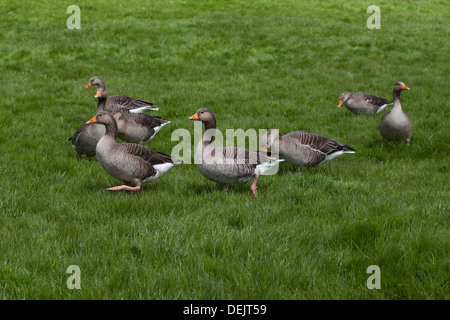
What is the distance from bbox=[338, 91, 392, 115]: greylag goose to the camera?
13336mm

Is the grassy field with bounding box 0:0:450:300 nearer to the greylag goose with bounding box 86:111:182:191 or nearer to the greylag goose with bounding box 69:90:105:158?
the greylag goose with bounding box 69:90:105:158

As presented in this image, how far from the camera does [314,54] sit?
22109 mm

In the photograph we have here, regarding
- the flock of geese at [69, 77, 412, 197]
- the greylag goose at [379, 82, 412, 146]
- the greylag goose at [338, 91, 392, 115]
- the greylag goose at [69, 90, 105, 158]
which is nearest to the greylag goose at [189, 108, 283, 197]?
the flock of geese at [69, 77, 412, 197]

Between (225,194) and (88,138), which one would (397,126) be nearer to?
(225,194)

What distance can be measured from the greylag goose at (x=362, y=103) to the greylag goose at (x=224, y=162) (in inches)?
276

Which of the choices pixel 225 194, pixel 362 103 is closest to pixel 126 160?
pixel 225 194

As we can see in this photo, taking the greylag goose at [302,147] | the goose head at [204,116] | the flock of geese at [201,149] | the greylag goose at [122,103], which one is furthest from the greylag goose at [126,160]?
the greylag goose at [122,103]

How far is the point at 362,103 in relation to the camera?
13.3m

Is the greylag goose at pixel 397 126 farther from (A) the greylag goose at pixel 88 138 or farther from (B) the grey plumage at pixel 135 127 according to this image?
(A) the greylag goose at pixel 88 138

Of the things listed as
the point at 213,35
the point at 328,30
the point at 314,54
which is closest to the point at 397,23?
the point at 328,30

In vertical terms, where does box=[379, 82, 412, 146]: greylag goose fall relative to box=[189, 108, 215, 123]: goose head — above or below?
below

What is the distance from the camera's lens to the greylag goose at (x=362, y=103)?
43.8ft

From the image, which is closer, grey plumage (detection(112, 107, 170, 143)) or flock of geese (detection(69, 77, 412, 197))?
flock of geese (detection(69, 77, 412, 197))

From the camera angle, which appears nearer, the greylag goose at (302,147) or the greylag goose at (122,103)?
the greylag goose at (302,147)
